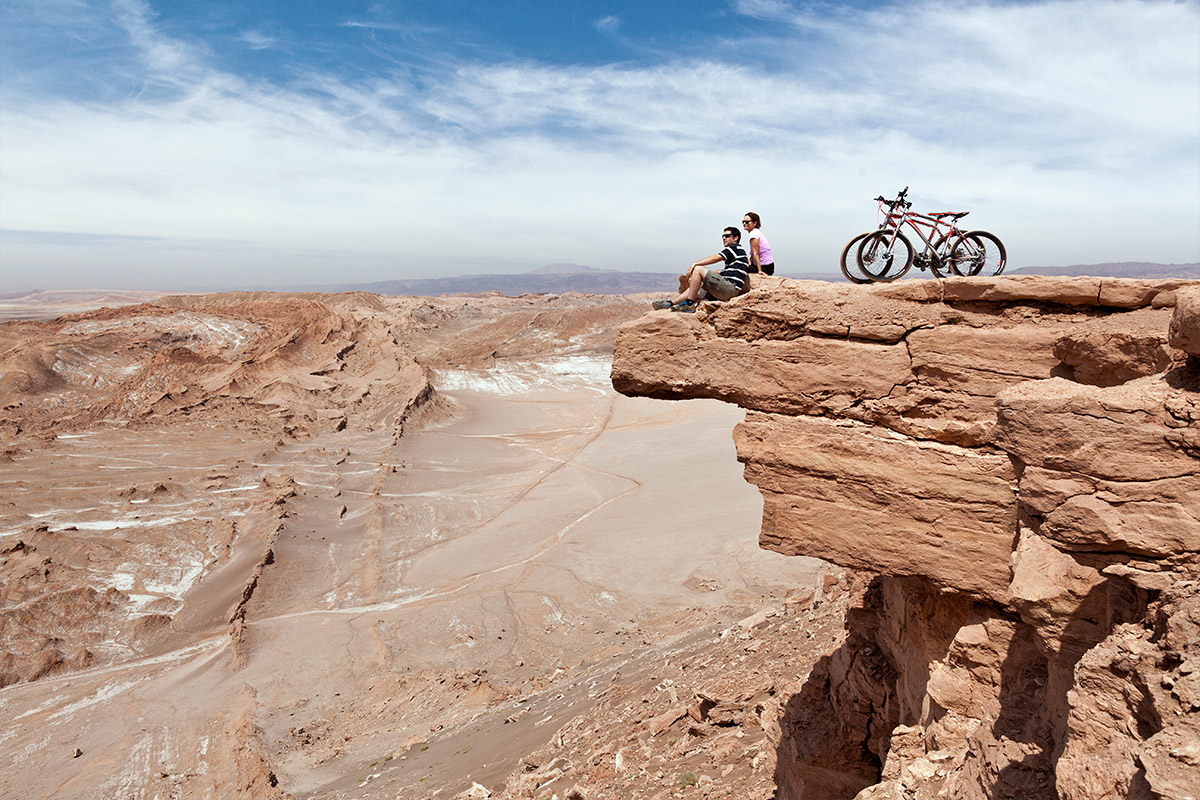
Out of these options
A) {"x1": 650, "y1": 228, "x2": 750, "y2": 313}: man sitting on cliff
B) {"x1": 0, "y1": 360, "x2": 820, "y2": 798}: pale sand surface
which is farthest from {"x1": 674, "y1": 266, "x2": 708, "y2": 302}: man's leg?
{"x1": 0, "y1": 360, "x2": 820, "y2": 798}: pale sand surface

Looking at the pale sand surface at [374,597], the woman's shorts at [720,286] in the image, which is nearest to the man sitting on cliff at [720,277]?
the woman's shorts at [720,286]

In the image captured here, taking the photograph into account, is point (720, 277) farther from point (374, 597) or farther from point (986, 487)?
point (374, 597)

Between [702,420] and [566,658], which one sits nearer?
[566,658]

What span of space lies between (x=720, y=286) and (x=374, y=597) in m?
11.8

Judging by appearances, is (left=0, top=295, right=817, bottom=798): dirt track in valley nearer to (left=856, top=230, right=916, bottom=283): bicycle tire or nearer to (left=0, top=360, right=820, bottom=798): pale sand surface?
(left=0, top=360, right=820, bottom=798): pale sand surface

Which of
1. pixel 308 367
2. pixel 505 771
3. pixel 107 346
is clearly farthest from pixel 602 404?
pixel 505 771

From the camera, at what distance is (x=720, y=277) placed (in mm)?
4965

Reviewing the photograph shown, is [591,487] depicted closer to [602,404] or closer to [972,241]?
[602,404]

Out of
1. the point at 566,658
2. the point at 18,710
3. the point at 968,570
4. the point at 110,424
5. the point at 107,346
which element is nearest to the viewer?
the point at 968,570

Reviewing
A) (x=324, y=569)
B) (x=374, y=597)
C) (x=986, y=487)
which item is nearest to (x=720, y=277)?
(x=986, y=487)

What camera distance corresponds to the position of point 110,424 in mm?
25000

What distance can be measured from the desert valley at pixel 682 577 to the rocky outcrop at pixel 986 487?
0.05 ft

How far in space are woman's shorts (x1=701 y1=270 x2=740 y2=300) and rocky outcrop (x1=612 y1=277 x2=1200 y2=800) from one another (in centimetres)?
15

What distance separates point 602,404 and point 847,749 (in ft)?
83.7
